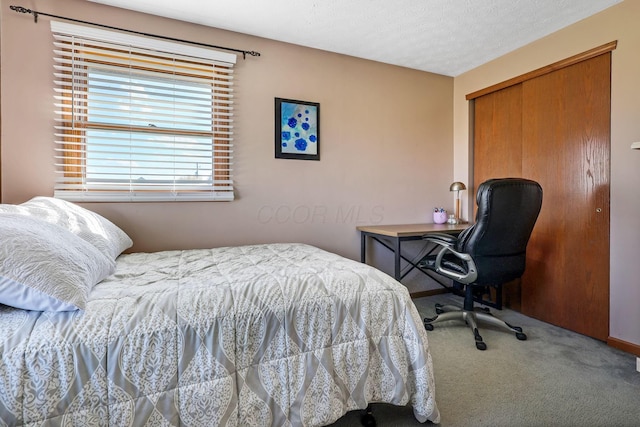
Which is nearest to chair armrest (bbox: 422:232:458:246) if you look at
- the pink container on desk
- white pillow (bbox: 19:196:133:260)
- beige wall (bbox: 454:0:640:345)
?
the pink container on desk

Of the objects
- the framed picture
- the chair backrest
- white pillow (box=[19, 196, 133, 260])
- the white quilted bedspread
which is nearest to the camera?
the white quilted bedspread

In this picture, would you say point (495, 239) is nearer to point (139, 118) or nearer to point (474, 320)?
point (474, 320)

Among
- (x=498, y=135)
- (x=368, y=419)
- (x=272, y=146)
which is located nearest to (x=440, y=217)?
(x=498, y=135)

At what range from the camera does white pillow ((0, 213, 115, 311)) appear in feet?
3.11

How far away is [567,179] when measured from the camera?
2467mm

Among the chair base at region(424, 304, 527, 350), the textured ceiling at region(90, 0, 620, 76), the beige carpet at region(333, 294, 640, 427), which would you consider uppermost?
the textured ceiling at region(90, 0, 620, 76)

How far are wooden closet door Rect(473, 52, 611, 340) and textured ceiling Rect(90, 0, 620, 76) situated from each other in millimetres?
413

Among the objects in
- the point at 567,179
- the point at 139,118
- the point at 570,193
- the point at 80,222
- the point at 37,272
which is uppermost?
the point at 139,118

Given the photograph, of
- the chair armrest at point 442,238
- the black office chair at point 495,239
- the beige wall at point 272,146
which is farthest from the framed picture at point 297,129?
the black office chair at point 495,239

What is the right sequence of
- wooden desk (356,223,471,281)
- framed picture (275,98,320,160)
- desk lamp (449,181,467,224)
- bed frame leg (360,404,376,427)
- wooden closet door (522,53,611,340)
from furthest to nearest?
desk lamp (449,181,467,224)
framed picture (275,98,320,160)
wooden desk (356,223,471,281)
wooden closet door (522,53,611,340)
bed frame leg (360,404,376,427)

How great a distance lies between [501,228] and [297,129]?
1782mm

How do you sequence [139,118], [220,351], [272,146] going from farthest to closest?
[272,146], [139,118], [220,351]

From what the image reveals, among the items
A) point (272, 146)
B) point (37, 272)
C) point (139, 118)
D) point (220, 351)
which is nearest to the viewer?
point (37, 272)

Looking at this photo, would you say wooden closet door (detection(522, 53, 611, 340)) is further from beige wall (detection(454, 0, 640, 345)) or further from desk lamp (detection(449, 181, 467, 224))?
desk lamp (detection(449, 181, 467, 224))
